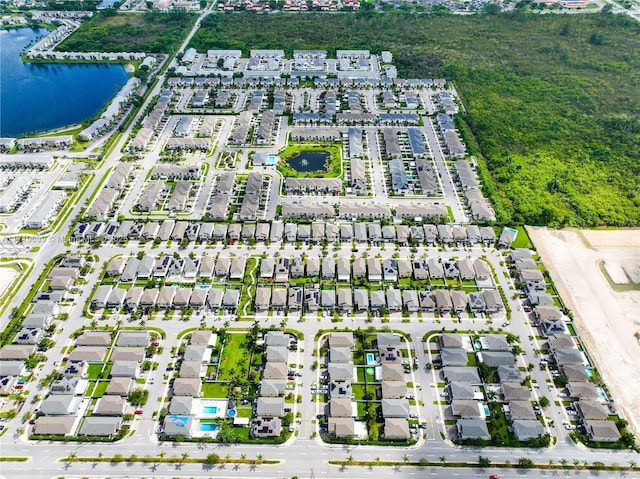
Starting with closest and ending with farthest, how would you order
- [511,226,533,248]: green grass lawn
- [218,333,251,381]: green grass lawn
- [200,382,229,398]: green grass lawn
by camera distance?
[200,382,229,398]: green grass lawn, [218,333,251,381]: green grass lawn, [511,226,533,248]: green grass lawn

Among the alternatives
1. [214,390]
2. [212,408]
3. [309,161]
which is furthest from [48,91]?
[212,408]

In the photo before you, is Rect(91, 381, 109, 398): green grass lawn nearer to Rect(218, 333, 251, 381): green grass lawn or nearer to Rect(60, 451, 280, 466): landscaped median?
Rect(60, 451, 280, 466): landscaped median

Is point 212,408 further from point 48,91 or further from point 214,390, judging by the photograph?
point 48,91

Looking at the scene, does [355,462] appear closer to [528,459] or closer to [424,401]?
[424,401]

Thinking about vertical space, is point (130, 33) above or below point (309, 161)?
above

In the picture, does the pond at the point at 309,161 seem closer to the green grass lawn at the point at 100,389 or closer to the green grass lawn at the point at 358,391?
the green grass lawn at the point at 358,391

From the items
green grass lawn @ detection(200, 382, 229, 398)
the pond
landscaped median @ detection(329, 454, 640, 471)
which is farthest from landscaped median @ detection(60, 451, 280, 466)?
the pond
